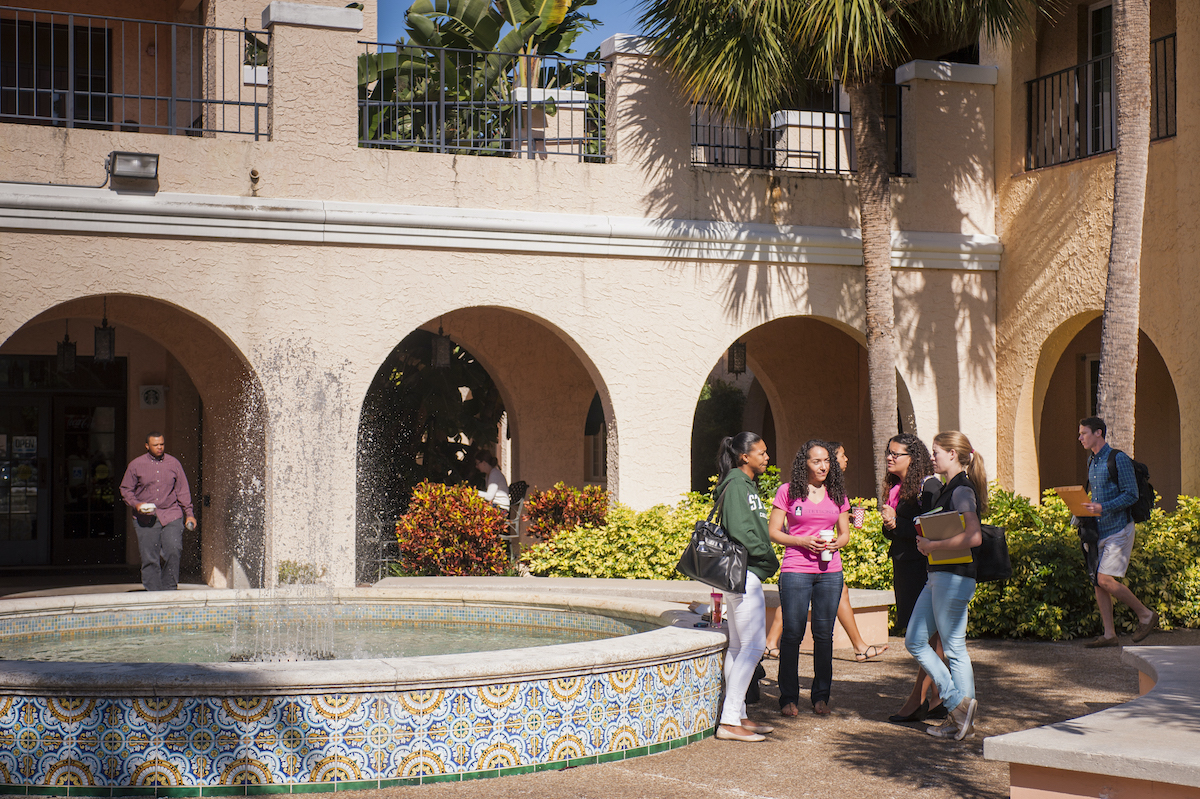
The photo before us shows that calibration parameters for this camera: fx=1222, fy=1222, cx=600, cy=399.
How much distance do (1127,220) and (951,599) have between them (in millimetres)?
5618

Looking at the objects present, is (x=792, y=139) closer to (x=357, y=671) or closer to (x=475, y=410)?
Answer: (x=475, y=410)

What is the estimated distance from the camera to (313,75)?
454 inches

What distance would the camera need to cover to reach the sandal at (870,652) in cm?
882

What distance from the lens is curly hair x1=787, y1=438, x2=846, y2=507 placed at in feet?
23.0

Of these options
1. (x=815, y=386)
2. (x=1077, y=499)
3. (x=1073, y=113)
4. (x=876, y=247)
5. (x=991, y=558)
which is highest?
(x=1073, y=113)

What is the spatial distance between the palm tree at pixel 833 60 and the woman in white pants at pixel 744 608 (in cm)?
532

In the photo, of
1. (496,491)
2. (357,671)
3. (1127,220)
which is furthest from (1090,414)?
(357,671)

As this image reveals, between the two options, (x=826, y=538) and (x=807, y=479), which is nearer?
(x=826, y=538)

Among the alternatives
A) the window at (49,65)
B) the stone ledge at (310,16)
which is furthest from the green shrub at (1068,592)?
the window at (49,65)

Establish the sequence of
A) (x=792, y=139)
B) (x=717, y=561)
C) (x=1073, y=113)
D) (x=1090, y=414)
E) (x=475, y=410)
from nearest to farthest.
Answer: (x=717, y=561), (x=1073, y=113), (x=1090, y=414), (x=792, y=139), (x=475, y=410)

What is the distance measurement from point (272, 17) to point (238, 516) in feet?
17.1

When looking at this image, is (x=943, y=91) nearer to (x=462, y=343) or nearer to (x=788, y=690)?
(x=462, y=343)

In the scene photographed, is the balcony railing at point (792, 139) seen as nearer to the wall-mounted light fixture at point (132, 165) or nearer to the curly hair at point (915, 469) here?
the wall-mounted light fixture at point (132, 165)

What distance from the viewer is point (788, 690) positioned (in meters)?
6.98
